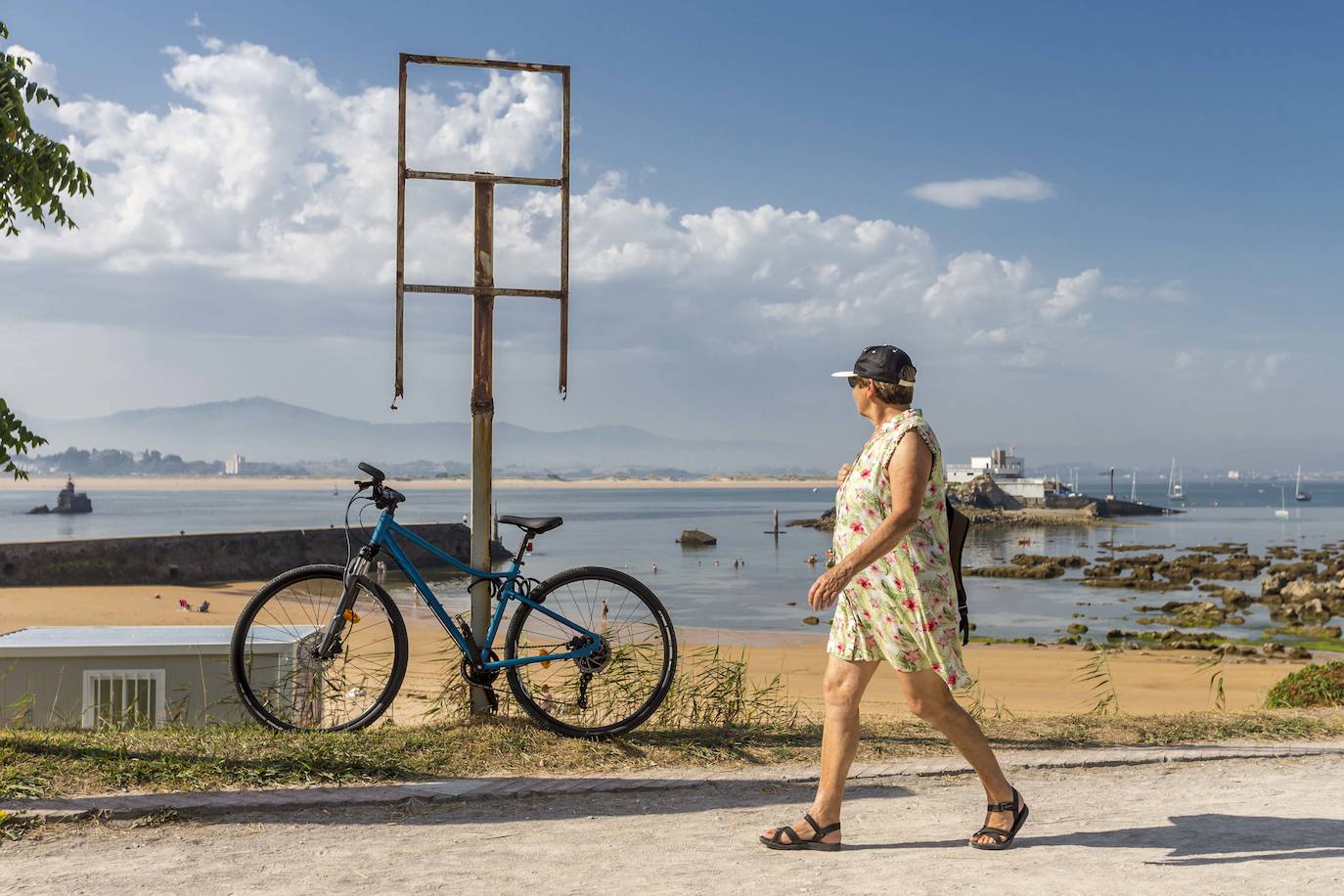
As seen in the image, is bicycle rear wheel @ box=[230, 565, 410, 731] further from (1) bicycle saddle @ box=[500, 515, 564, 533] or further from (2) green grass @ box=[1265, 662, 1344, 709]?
(2) green grass @ box=[1265, 662, 1344, 709]

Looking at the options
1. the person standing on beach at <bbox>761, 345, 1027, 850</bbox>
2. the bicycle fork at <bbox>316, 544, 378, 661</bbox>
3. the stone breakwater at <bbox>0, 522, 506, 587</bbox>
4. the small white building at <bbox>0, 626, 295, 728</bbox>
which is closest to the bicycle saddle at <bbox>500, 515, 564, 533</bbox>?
the bicycle fork at <bbox>316, 544, 378, 661</bbox>

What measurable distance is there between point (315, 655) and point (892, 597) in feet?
10.4

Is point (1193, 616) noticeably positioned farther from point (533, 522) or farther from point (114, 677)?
point (533, 522)

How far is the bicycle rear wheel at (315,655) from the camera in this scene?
585 cm

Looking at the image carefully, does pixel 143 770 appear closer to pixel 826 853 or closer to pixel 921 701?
pixel 826 853

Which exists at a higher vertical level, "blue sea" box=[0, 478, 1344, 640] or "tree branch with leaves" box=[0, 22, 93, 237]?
"tree branch with leaves" box=[0, 22, 93, 237]

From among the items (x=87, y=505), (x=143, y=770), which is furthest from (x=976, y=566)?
(x=87, y=505)

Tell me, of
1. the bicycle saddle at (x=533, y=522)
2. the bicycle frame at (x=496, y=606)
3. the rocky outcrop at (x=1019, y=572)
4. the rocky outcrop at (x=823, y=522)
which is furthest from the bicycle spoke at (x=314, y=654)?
the rocky outcrop at (x=823, y=522)

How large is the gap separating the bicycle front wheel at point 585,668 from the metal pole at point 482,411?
0.95 ft

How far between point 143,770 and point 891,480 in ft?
11.6

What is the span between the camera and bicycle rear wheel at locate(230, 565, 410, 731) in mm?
5848

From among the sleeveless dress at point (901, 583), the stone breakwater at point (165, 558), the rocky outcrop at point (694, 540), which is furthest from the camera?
the rocky outcrop at point (694, 540)

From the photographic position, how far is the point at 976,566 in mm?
55062

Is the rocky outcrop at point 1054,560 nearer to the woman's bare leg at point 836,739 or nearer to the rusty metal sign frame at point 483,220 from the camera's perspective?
the rusty metal sign frame at point 483,220
